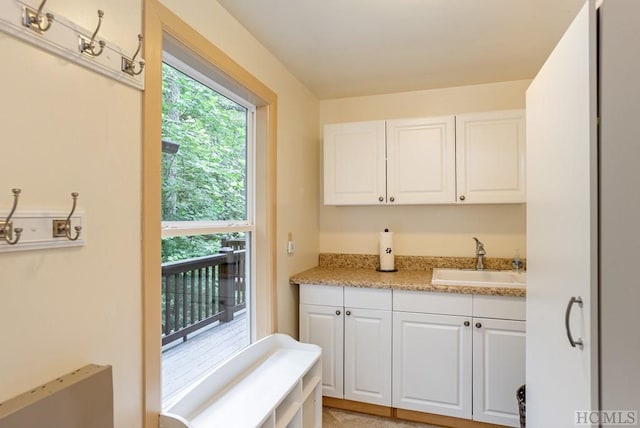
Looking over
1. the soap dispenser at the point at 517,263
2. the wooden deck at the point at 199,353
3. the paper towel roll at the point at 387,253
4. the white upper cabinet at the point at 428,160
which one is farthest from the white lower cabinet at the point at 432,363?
the wooden deck at the point at 199,353

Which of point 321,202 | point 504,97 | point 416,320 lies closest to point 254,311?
point 416,320

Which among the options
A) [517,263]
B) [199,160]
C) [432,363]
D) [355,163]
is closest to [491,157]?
[517,263]

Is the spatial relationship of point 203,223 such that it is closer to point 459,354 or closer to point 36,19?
point 36,19

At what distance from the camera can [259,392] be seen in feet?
5.24

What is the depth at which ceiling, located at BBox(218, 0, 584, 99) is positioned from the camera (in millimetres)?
1683

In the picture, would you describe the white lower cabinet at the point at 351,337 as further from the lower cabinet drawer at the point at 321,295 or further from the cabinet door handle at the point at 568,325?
the cabinet door handle at the point at 568,325

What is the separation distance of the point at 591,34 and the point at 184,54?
4.78 ft

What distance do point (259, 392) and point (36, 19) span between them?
1.59m

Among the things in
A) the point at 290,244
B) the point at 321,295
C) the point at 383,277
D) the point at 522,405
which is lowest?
the point at 522,405

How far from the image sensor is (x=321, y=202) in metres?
3.09

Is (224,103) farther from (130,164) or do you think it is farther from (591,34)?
(591,34)

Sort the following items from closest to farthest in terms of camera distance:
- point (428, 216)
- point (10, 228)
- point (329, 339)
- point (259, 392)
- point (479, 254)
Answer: point (10, 228)
point (259, 392)
point (329, 339)
point (479, 254)
point (428, 216)

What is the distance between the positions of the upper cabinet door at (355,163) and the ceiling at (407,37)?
390 mm

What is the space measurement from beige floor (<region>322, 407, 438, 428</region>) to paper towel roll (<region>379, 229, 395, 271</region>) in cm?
104
